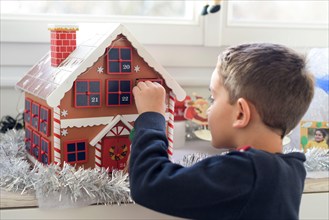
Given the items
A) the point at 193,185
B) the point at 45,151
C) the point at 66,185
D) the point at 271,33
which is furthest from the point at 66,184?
→ the point at 271,33

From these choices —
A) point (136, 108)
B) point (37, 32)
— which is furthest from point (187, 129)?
point (37, 32)

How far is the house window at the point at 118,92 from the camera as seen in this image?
3.18 feet

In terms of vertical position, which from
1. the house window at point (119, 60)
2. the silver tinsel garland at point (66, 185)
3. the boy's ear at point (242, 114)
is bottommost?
the silver tinsel garland at point (66, 185)

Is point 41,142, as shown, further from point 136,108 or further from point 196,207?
point 196,207

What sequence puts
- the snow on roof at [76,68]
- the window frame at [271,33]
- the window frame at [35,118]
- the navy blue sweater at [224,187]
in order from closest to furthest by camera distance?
the navy blue sweater at [224,187], the snow on roof at [76,68], the window frame at [35,118], the window frame at [271,33]

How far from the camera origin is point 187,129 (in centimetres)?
136

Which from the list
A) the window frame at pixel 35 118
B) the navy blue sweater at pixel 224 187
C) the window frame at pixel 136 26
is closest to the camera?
the navy blue sweater at pixel 224 187

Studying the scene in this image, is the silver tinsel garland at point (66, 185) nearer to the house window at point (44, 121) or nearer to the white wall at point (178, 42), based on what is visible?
the house window at point (44, 121)

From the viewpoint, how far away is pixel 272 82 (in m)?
0.84

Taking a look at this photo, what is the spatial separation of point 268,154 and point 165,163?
7.0 inches

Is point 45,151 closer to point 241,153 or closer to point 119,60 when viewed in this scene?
point 119,60

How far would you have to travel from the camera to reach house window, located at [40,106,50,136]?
97cm

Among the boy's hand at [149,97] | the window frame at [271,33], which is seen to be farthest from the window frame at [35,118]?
the window frame at [271,33]

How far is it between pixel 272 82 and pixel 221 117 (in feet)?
0.39
